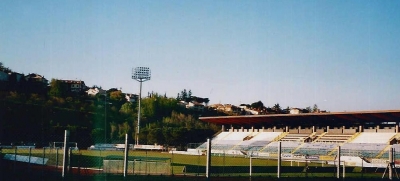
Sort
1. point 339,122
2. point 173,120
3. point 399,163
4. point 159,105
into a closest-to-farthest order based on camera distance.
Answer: point 399,163 < point 339,122 < point 173,120 < point 159,105

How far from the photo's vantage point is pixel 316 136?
5347 centimetres

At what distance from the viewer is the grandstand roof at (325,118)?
47.4m

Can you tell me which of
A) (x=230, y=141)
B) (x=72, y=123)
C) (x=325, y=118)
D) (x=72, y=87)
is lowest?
(x=230, y=141)

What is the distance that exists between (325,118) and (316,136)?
2.46 metres

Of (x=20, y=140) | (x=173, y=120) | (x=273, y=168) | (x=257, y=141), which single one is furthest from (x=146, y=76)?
(x=273, y=168)

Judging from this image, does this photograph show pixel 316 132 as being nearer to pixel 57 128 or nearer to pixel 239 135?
pixel 239 135

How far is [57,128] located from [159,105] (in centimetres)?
6523

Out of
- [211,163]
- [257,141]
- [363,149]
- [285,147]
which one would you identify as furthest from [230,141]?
[211,163]

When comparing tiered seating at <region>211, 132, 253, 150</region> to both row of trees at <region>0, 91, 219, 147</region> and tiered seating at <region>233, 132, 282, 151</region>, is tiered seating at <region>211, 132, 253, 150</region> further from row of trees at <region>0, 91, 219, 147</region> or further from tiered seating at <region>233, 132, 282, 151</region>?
row of trees at <region>0, 91, 219, 147</region>

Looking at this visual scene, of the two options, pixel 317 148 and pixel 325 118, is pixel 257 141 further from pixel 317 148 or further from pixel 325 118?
pixel 317 148

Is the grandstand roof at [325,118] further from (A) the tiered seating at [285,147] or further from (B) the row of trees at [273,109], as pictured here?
(B) the row of trees at [273,109]

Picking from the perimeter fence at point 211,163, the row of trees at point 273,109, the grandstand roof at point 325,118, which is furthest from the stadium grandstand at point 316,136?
the row of trees at point 273,109

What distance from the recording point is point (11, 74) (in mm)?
65312

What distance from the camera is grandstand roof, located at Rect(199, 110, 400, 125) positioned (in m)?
47.4
